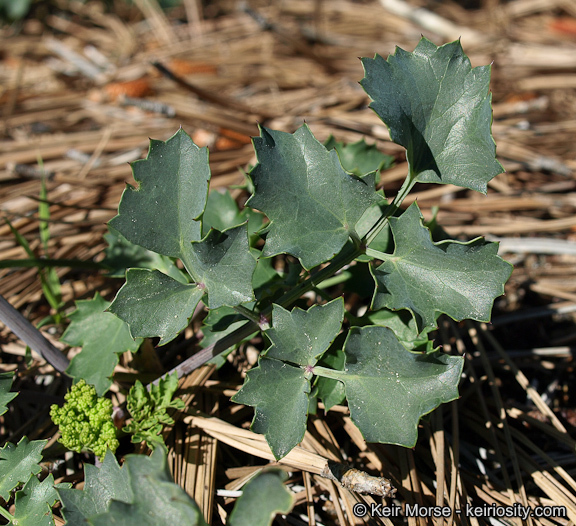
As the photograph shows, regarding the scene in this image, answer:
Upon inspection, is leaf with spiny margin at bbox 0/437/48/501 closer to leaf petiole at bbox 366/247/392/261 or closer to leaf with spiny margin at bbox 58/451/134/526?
leaf with spiny margin at bbox 58/451/134/526

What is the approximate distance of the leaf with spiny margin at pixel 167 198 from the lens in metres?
0.95

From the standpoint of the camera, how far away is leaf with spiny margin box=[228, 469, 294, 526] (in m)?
0.62

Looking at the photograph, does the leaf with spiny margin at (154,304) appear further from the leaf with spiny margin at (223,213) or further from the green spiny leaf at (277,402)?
the leaf with spiny margin at (223,213)

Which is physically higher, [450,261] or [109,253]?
[450,261]

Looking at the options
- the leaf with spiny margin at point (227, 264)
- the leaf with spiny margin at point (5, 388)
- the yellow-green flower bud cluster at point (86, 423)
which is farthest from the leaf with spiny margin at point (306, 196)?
the leaf with spiny margin at point (5, 388)

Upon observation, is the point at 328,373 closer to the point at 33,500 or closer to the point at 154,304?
the point at 154,304

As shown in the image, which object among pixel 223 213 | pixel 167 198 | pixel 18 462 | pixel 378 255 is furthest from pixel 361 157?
pixel 18 462

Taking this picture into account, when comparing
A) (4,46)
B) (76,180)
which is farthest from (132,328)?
(4,46)

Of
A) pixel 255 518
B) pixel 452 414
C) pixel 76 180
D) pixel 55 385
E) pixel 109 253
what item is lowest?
pixel 452 414

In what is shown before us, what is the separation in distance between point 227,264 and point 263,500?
0.41 meters

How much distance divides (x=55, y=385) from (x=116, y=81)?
6.16ft

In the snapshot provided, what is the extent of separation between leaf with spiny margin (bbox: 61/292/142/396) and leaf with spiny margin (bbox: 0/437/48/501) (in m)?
0.17

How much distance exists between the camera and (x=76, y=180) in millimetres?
1988

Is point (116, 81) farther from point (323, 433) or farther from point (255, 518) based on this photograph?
point (255, 518)
